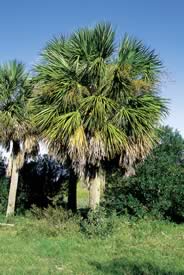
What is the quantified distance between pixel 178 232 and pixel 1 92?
1025 centimetres

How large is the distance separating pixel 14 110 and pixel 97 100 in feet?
20.1

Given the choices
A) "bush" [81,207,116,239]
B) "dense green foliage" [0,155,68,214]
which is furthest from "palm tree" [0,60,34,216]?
"bush" [81,207,116,239]

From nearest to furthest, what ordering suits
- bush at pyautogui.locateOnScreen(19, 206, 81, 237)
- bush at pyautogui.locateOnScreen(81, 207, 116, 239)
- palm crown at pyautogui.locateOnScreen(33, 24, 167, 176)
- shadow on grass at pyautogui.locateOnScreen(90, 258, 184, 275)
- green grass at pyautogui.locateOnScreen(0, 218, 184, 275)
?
→ shadow on grass at pyautogui.locateOnScreen(90, 258, 184, 275) < green grass at pyautogui.locateOnScreen(0, 218, 184, 275) < bush at pyautogui.locateOnScreen(81, 207, 116, 239) < bush at pyautogui.locateOnScreen(19, 206, 81, 237) < palm crown at pyautogui.locateOnScreen(33, 24, 167, 176)

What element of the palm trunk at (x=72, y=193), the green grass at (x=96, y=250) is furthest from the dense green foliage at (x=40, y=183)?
the green grass at (x=96, y=250)

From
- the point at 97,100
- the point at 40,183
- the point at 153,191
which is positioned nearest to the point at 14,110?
the point at 40,183

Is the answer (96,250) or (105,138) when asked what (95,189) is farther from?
(96,250)

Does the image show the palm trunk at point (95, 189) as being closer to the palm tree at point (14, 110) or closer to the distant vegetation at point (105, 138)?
the distant vegetation at point (105, 138)

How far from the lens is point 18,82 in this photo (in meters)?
20.5

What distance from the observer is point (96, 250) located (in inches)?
442

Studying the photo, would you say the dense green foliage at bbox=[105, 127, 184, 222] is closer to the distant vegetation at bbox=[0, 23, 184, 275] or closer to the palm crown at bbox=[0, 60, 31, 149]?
the distant vegetation at bbox=[0, 23, 184, 275]

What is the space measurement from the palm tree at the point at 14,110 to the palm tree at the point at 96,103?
411 cm

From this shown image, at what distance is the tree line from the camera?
15.0 meters

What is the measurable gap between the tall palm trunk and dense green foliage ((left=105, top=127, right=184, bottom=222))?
547 centimetres

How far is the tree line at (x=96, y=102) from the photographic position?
15.0m
